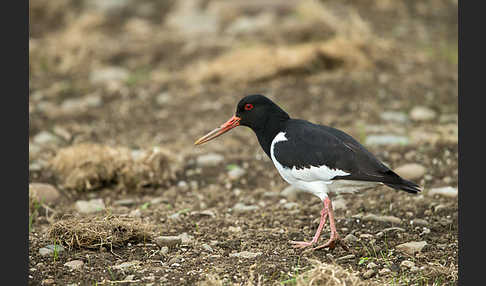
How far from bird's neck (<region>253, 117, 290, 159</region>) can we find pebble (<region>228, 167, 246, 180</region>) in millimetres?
1730

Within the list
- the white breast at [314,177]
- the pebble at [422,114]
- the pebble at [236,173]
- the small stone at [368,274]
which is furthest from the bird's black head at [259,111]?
the pebble at [422,114]

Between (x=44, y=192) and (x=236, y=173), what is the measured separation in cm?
199

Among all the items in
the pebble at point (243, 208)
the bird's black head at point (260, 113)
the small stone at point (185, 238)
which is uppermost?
the bird's black head at point (260, 113)

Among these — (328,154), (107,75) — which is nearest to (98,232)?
(328,154)

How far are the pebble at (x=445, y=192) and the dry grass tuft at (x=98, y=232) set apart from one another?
2.80m

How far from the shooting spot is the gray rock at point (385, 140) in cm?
757

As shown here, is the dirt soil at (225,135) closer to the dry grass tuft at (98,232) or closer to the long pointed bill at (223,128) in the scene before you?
the dry grass tuft at (98,232)

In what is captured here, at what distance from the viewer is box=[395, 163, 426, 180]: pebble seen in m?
6.74

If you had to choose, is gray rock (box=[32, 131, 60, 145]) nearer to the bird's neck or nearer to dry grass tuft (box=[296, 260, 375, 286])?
the bird's neck

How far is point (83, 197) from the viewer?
673cm

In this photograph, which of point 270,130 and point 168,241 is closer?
point 168,241

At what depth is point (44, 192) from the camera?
21.5ft

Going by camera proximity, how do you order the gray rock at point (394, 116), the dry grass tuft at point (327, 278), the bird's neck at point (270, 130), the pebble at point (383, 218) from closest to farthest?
the dry grass tuft at point (327, 278)
the bird's neck at point (270, 130)
the pebble at point (383, 218)
the gray rock at point (394, 116)

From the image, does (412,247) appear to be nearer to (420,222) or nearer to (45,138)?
(420,222)
